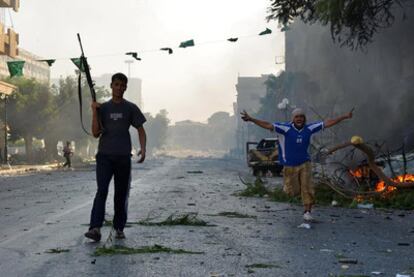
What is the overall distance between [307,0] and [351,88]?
114 feet

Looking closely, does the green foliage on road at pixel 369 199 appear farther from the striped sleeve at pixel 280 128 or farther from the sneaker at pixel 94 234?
the sneaker at pixel 94 234

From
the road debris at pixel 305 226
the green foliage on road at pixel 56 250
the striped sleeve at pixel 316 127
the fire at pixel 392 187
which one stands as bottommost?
the road debris at pixel 305 226

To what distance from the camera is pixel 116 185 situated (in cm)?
701

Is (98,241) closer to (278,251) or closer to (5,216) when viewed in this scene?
(278,251)

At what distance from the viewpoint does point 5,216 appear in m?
9.91

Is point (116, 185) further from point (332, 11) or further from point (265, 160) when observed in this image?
point (265, 160)

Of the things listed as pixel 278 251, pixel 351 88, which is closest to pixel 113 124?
pixel 278 251

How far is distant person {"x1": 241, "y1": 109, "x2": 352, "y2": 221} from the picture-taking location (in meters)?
8.83

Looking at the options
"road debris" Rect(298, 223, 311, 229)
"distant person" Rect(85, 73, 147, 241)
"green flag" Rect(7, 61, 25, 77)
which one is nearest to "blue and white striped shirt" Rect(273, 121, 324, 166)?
"road debris" Rect(298, 223, 311, 229)

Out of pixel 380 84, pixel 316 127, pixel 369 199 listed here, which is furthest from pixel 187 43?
pixel 380 84

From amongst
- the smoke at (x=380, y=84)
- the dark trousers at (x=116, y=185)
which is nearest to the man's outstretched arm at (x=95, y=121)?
the dark trousers at (x=116, y=185)

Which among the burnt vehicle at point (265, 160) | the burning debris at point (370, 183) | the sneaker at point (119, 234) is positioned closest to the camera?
the sneaker at point (119, 234)

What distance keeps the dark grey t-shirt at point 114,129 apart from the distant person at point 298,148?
241 cm

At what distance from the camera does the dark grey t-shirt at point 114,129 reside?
681cm
